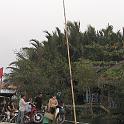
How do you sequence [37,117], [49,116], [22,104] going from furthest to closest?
[37,117], [22,104], [49,116]

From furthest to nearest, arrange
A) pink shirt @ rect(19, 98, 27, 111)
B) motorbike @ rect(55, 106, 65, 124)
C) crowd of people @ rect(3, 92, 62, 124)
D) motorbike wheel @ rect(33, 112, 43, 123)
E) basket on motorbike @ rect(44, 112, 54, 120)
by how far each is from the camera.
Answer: motorbike wheel @ rect(33, 112, 43, 123)
pink shirt @ rect(19, 98, 27, 111)
motorbike @ rect(55, 106, 65, 124)
crowd of people @ rect(3, 92, 62, 124)
basket on motorbike @ rect(44, 112, 54, 120)

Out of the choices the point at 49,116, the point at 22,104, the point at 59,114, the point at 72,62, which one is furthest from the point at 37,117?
the point at 72,62

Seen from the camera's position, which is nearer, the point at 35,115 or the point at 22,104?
the point at 22,104

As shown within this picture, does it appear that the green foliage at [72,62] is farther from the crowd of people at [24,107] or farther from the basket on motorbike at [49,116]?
the basket on motorbike at [49,116]

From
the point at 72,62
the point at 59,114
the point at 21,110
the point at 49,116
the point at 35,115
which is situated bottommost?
the point at 49,116

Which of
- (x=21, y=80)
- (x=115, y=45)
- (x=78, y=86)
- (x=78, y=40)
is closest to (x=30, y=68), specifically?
(x=21, y=80)

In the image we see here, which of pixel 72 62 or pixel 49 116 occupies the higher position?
pixel 72 62

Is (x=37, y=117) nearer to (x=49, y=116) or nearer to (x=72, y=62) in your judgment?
(x=49, y=116)

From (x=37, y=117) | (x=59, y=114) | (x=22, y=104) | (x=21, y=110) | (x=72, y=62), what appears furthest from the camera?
(x=72, y=62)

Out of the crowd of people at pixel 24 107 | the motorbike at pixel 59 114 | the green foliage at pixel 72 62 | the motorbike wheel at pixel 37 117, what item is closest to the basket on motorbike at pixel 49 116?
the crowd of people at pixel 24 107

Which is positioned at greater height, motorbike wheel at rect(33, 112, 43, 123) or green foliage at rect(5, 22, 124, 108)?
green foliage at rect(5, 22, 124, 108)

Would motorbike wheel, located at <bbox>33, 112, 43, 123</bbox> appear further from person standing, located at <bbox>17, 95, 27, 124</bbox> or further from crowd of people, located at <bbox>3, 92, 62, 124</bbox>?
person standing, located at <bbox>17, 95, 27, 124</bbox>

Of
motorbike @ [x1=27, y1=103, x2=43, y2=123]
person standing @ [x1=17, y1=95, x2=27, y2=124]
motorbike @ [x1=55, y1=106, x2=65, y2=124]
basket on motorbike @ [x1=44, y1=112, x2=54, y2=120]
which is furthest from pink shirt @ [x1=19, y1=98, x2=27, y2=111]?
basket on motorbike @ [x1=44, y1=112, x2=54, y2=120]

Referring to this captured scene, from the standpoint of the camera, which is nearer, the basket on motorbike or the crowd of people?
the basket on motorbike
